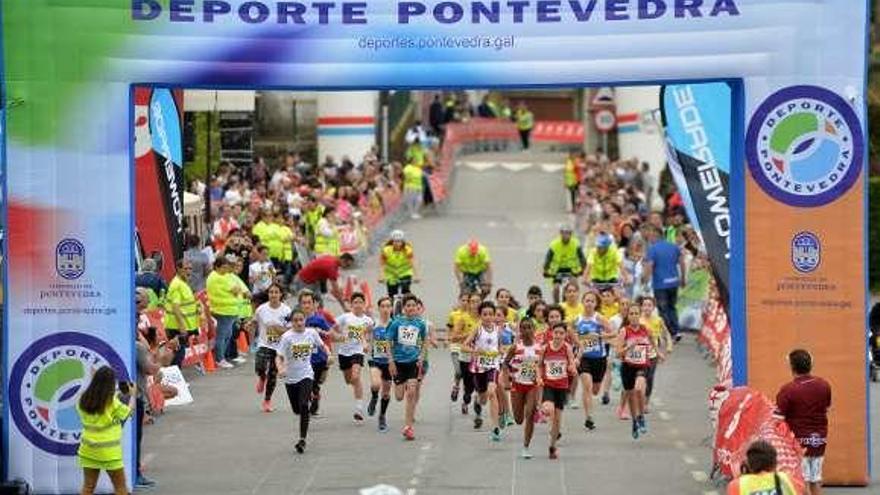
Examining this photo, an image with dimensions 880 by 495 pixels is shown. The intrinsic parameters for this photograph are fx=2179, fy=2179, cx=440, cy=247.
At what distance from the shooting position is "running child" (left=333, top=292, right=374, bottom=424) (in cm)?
2388

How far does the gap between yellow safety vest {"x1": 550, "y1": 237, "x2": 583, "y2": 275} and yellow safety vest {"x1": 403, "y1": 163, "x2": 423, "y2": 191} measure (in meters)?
16.1

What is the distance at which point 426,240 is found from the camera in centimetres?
4391

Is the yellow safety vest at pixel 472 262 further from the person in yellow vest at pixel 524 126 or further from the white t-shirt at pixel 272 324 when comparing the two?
the person in yellow vest at pixel 524 126

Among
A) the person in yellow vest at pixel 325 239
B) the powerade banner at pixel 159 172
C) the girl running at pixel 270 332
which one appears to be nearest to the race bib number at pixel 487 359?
the girl running at pixel 270 332

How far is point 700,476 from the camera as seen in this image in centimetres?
2034

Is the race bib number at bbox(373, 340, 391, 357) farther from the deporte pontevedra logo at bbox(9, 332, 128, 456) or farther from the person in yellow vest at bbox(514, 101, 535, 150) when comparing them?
the person in yellow vest at bbox(514, 101, 535, 150)

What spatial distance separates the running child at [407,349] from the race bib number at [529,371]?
1.66m

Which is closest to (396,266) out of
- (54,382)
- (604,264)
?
(604,264)

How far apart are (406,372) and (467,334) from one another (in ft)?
3.43

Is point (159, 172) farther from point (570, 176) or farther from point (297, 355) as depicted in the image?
point (570, 176)

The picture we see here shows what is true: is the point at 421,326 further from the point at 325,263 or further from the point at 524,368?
the point at 325,263

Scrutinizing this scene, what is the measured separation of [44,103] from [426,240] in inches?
1003

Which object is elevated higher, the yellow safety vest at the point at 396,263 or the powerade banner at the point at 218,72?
the powerade banner at the point at 218,72

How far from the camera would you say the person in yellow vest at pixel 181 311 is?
25.8 m
